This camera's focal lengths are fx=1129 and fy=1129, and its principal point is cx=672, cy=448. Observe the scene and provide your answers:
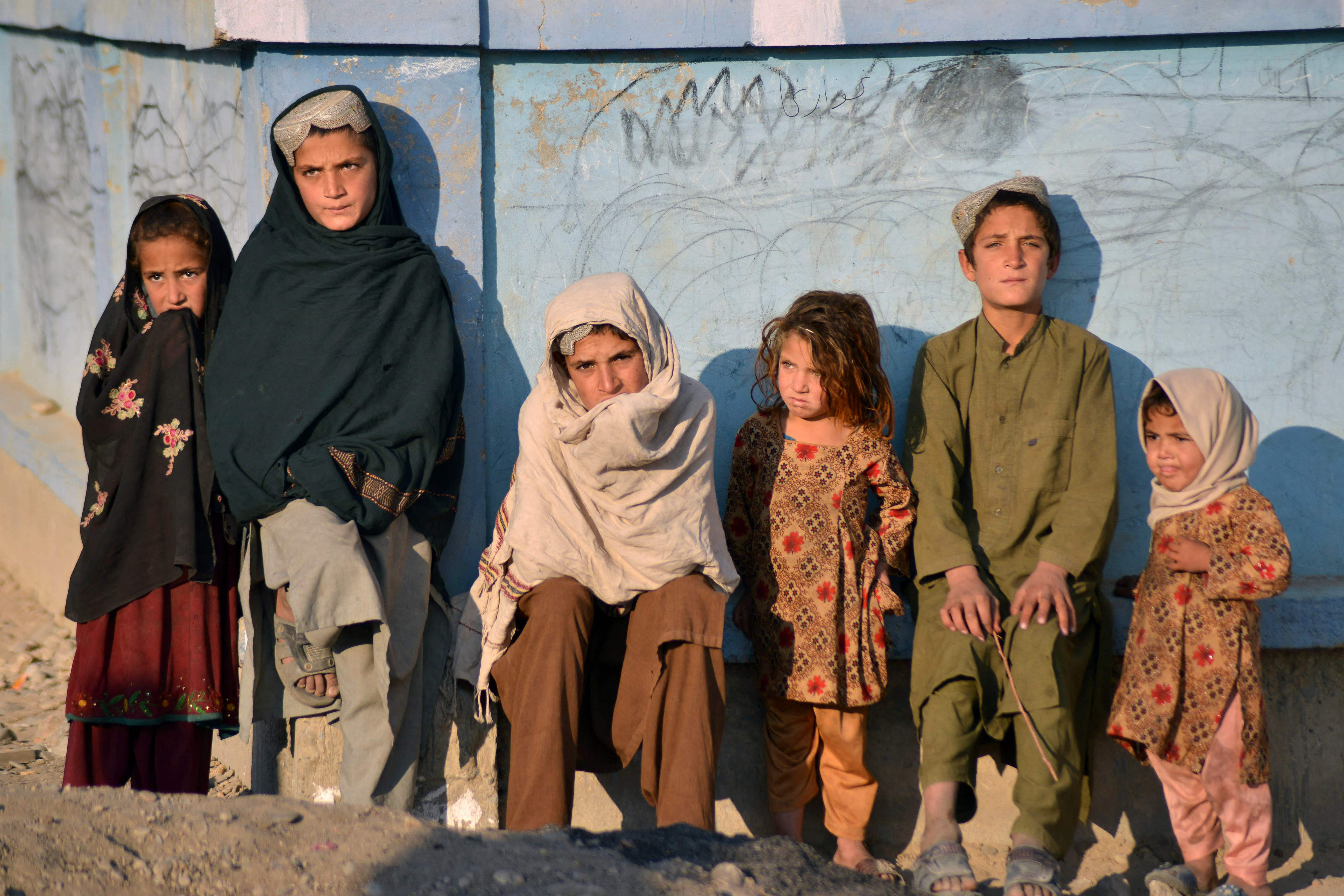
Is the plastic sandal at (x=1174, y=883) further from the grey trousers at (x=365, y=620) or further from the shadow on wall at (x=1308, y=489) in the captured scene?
the grey trousers at (x=365, y=620)

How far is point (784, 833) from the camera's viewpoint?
10.7ft

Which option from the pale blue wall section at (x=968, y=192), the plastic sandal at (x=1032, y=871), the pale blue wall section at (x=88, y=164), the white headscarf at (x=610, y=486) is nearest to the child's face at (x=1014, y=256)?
the pale blue wall section at (x=968, y=192)

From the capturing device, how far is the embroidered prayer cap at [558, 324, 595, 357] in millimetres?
3035

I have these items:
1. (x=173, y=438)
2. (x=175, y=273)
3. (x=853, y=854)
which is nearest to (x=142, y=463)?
(x=173, y=438)

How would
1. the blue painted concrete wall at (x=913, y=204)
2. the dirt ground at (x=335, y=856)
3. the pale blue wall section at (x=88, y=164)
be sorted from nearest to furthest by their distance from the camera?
the dirt ground at (x=335, y=856)
the blue painted concrete wall at (x=913, y=204)
the pale blue wall section at (x=88, y=164)

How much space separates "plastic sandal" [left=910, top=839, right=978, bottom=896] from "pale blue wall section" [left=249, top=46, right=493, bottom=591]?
1553 mm

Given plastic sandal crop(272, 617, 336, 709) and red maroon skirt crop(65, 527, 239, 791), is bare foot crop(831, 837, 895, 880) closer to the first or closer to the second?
plastic sandal crop(272, 617, 336, 709)

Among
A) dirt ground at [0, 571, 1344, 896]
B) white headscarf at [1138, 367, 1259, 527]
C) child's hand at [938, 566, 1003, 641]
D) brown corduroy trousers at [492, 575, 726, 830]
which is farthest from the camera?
child's hand at [938, 566, 1003, 641]

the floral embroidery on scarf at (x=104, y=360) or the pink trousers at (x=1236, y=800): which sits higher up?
the floral embroidery on scarf at (x=104, y=360)

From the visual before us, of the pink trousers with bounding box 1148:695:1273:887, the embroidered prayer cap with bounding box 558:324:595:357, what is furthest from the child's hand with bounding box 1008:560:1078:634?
the embroidered prayer cap with bounding box 558:324:595:357

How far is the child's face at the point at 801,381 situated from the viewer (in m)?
3.17

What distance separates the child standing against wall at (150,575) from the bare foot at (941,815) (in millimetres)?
1912

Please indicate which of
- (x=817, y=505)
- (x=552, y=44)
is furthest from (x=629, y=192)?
(x=817, y=505)

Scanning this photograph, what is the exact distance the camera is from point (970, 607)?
10.1ft
